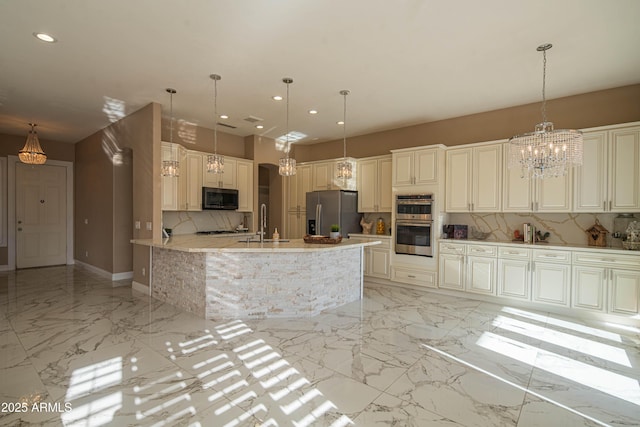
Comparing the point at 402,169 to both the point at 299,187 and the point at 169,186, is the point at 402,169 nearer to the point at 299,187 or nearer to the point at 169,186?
the point at 299,187

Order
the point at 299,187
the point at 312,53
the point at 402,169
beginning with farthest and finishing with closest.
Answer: the point at 299,187, the point at 402,169, the point at 312,53

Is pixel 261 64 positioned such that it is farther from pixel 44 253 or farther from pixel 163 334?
pixel 44 253

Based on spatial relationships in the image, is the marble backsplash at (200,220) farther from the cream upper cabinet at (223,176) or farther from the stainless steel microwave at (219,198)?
the cream upper cabinet at (223,176)

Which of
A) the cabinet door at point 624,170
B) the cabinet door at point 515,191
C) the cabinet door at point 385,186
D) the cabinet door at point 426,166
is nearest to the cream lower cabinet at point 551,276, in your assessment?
the cabinet door at point 515,191

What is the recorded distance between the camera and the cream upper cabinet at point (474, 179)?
476cm

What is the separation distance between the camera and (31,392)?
7.45 ft

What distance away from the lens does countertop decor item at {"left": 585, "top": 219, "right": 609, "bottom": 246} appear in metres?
4.18

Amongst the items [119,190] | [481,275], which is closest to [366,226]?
[481,275]

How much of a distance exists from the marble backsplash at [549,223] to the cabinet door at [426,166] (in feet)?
2.69

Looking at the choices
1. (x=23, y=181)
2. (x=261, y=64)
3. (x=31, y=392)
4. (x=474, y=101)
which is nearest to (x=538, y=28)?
(x=474, y=101)

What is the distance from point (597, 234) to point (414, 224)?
2372mm

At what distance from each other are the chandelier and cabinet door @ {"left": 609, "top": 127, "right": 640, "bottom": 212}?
1.20m

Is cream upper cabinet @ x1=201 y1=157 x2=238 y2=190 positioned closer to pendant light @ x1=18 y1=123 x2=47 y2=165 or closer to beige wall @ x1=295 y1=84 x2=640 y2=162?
beige wall @ x1=295 y1=84 x2=640 y2=162

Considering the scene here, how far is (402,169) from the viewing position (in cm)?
554
